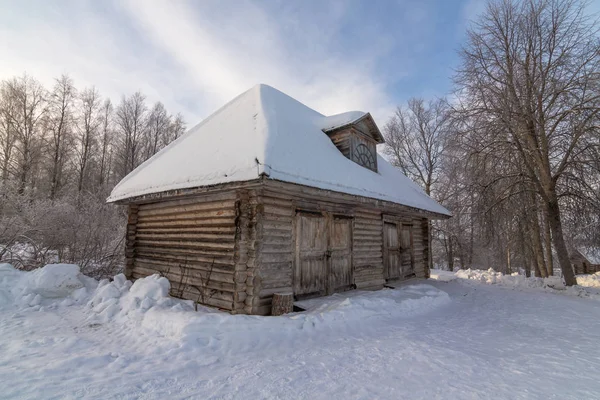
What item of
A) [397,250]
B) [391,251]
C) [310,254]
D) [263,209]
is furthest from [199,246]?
[397,250]

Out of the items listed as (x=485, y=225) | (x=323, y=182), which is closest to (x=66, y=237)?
(x=323, y=182)

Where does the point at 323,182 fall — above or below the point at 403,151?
below

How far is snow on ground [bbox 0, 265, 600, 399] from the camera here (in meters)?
3.28

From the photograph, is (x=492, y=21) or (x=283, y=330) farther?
(x=492, y=21)

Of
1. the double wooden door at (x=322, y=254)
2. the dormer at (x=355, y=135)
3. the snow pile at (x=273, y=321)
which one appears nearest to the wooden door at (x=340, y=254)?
the double wooden door at (x=322, y=254)

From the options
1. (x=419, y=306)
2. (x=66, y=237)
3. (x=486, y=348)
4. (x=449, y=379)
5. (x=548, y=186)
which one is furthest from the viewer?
(x=66, y=237)

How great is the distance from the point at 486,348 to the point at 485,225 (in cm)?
889

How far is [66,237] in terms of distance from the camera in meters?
12.1

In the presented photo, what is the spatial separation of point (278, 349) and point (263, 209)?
2799 millimetres

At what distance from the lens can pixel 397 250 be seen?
11211 millimetres

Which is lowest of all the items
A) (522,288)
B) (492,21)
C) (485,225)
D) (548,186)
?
(522,288)

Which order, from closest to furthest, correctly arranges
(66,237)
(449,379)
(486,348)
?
(449,379)
(486,348)
(66,237)

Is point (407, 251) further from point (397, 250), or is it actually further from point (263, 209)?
point (263, 209)

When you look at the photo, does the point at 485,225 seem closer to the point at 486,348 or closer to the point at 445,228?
the point at 486,348
